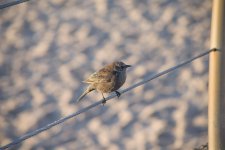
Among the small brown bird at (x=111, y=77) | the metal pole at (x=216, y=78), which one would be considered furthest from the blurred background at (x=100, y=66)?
the metal pole at (x=216, y=78)

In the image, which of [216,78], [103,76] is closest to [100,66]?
[103,76]

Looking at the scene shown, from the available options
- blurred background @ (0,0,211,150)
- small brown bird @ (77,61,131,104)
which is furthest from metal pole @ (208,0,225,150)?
blurred background @ (0,0,211,150)

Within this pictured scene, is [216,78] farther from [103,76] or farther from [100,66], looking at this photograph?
[100,66]

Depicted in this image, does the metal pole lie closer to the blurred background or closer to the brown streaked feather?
the brown streaked feather

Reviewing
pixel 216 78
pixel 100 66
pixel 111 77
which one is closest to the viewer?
pixel 216 78

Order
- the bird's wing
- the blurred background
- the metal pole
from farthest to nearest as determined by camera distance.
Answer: the blurred background → the bird's wing → the metal pole

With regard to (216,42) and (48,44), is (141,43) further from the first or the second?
(216,42)

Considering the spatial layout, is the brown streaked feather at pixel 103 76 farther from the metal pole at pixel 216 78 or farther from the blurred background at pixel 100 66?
the blurred background at pixel 100 66
